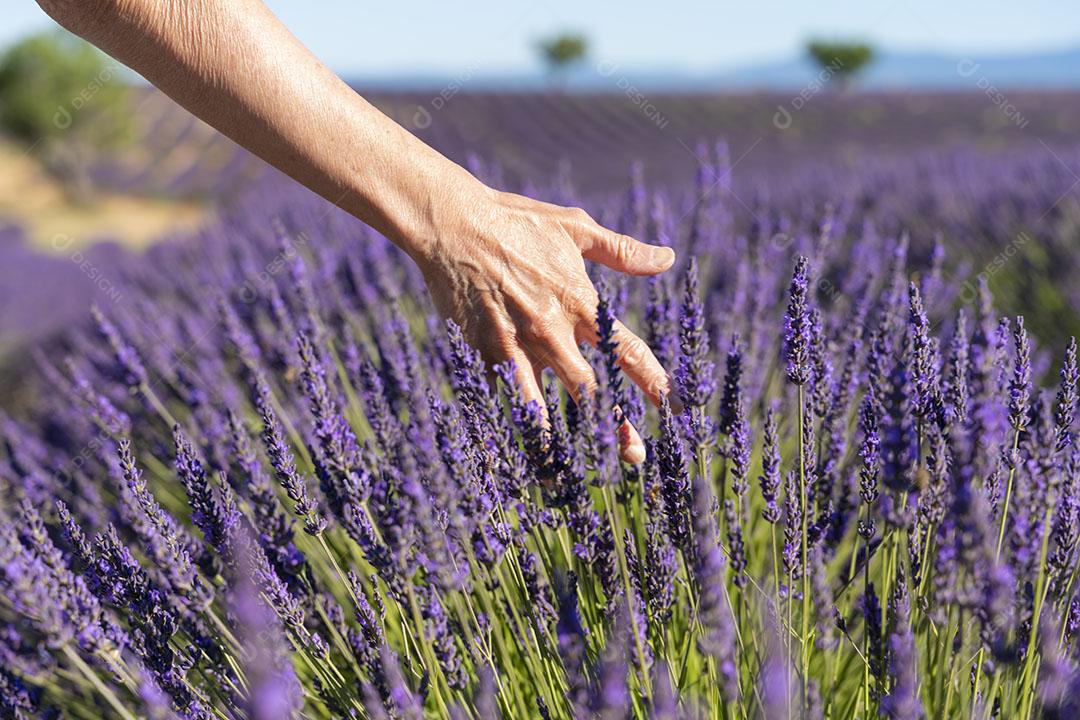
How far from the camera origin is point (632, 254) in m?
1.62

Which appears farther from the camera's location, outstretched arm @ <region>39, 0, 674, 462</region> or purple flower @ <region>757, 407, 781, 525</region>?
outstretched arm @ <region>39, 0, 674, 462</region>

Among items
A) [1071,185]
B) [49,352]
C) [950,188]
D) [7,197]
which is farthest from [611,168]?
[7,197]

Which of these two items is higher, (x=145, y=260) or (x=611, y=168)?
(x=611, y=168)

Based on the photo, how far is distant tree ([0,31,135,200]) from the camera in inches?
839

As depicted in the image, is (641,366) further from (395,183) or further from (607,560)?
(395,183)

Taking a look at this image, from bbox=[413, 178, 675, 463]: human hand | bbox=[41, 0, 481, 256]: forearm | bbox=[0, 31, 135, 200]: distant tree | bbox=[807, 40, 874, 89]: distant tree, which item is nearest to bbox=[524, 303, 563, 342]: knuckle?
bbox=[413, 178, 675, 463]: human hand

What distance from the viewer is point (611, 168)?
12.7m

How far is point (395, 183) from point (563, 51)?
38.1 m

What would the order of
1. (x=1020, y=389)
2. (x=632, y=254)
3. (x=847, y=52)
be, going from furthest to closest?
(x=847, y=52) < (x=632, y=254) < (x=1020, y=389)

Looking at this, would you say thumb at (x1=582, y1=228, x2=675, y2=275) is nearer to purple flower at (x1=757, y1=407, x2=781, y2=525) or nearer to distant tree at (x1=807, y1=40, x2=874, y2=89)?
purple flower at (x1=757, y1=407, x2=781, y2=525)

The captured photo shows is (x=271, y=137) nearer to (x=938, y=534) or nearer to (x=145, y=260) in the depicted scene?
(x=938, y=534)

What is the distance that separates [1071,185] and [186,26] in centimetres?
512

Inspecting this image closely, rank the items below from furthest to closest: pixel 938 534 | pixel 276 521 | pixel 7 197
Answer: pixel 7 197
pixel 276 521
pixel 938 534

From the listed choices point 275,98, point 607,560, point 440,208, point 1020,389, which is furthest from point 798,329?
point 275,98
